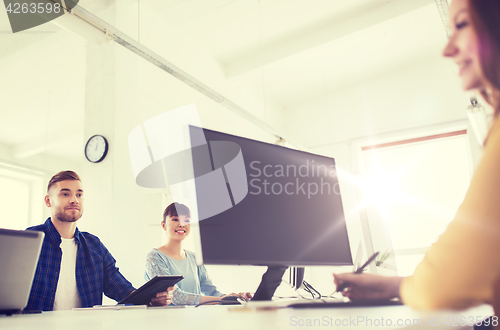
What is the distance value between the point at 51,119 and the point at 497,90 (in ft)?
21.6

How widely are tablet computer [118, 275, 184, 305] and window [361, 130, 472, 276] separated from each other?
3.79 m

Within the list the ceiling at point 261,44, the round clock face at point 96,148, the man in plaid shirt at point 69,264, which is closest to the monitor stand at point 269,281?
the man in plaid shirt at point 69,264

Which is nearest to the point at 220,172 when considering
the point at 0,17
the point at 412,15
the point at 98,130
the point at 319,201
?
the point at 319,201

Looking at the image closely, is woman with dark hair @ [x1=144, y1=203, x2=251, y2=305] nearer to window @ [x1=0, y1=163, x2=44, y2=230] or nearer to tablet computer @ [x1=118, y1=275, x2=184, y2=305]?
tablet computer @ [x1=118, y1=275, x2=184, y2=305]

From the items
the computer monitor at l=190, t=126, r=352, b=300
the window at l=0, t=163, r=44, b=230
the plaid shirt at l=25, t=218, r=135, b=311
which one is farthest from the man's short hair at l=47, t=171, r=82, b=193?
the window at l=0, t=163, r=44, b=230

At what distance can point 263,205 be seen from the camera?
113cm

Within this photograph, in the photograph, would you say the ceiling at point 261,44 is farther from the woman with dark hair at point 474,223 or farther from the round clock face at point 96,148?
the woman with dark hair at point 474,223

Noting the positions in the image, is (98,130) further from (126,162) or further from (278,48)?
(278,48)

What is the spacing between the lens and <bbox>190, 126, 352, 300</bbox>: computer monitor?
1.02 metres

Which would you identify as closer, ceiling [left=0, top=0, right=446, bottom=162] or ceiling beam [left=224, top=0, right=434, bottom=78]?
ceiling [left=0, top=0, right=446, bottom=162]

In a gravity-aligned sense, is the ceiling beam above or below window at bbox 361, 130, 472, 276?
above

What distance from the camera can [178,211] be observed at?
2955mm

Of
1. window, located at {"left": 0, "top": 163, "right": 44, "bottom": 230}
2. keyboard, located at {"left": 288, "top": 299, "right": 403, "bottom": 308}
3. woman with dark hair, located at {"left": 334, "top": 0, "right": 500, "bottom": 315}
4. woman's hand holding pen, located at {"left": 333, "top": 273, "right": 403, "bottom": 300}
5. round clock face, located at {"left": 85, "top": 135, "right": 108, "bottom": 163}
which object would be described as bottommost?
keyboard, located at {"left": 288, "top": 299, "right": 403, "bottom": 308}

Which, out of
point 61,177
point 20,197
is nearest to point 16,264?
point 61,177
